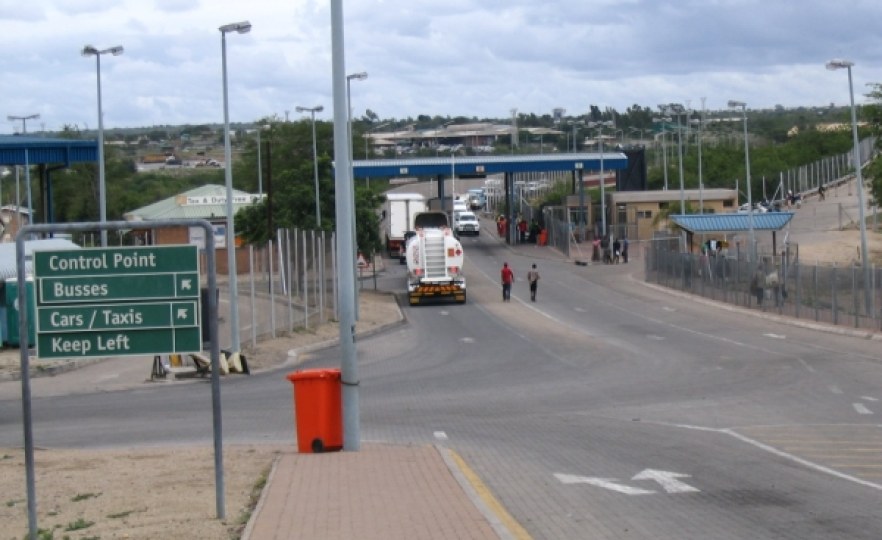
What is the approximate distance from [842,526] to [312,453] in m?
7.30

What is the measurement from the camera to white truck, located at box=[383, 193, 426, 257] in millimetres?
80500

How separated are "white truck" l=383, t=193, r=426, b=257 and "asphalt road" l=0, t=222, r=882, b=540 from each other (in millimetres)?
37790

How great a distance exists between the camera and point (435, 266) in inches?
2178

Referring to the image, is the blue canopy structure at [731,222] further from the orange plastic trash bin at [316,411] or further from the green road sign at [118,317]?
the green road sign at [118,317]

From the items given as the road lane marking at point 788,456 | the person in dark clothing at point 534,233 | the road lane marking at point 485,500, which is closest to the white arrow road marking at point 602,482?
the road lane marking at point 485,500

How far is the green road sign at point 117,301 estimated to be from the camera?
38.2ft

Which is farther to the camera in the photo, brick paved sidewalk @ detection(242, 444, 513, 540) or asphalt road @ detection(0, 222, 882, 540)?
asphalt road @ detection(0, 222, 882, 540)

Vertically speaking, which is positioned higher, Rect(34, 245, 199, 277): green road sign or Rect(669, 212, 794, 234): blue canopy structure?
Rect(669, 212, 794, 234): blue canopy structure

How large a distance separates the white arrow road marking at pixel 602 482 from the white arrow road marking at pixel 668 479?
1.12 feet

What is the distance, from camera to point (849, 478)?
48.1ft

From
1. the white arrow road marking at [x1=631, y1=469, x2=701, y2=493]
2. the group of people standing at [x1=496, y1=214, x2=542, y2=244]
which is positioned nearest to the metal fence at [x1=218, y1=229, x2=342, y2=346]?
the white arrow road marking at [x1=631, y1=469, x2=701, y2=493]

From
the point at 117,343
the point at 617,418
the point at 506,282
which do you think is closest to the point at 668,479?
the point at 617,418

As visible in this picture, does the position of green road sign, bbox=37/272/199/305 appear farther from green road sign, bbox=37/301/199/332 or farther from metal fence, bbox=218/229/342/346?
metal fence, bbox=218/229/342/346

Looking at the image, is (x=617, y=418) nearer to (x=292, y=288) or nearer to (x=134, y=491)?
(x=134, y=491)
